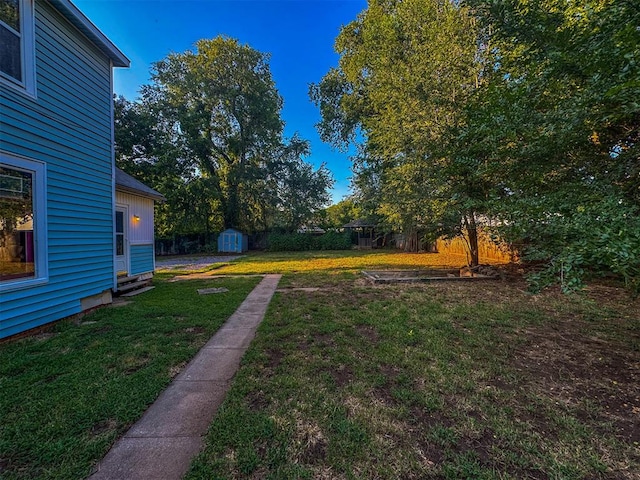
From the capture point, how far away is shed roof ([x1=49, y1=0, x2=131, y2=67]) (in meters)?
4.29

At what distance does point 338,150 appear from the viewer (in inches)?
772

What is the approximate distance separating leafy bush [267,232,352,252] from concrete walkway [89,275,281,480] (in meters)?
17.4

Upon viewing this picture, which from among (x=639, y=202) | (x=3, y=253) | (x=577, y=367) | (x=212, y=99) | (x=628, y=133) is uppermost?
(x=212, y=99)

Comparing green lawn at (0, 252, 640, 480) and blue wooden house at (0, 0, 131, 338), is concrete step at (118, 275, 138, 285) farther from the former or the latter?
green lawn at (0, 252, 640, 480)

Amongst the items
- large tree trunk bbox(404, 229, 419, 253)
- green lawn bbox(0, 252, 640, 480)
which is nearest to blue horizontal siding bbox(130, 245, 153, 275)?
green lawn bbox(0, 252, 640, 480)

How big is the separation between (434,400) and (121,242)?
731 centimetres

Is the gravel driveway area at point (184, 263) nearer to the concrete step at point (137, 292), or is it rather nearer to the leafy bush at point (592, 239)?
the concrete step at point (137, 292)

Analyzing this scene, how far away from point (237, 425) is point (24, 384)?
219 centimetres

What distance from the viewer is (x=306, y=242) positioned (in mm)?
21359

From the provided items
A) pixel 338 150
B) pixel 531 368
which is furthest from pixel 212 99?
pixel 531 368

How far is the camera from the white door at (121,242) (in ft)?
21.6

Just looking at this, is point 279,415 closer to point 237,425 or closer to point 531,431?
point 237,425

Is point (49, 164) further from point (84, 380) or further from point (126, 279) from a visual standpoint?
point (84, 380)

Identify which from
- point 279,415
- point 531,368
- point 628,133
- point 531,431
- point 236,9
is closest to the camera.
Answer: point 531,431
